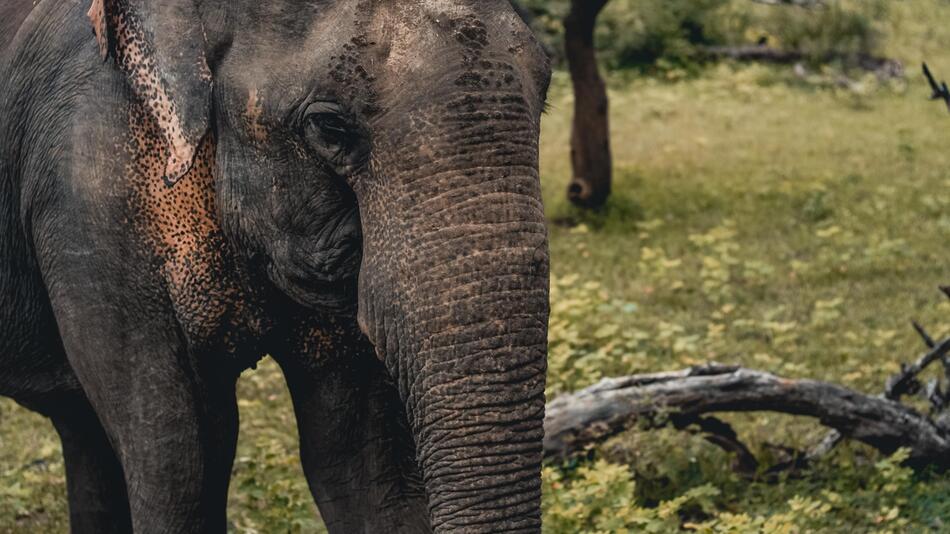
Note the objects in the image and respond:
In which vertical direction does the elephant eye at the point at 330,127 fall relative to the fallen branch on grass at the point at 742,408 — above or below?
above

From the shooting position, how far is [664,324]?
8344mm

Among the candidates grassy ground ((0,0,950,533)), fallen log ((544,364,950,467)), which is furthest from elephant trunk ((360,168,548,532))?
fallen log ((544,364,950,467))

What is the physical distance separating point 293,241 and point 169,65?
506 mm

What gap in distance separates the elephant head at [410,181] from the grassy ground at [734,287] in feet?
6.74

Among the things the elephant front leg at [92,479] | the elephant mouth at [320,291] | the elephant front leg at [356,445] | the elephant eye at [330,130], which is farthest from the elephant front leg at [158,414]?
the elephant front leg at [92,479]

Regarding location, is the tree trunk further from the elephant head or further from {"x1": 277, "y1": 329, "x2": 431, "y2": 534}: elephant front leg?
the elephant head

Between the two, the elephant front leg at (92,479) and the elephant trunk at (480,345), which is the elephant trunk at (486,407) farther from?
the elephant front leg at (92,479)

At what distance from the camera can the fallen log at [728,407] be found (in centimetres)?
648

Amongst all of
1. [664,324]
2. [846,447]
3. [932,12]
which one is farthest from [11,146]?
[932,12]

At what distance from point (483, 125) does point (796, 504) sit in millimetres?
2493

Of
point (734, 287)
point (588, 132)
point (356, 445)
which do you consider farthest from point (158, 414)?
point (588, 132)

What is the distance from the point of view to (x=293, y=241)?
13.0ft

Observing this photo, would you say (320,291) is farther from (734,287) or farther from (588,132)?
(588,132)

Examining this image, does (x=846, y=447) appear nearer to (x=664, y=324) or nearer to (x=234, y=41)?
(x=664, y=324)
